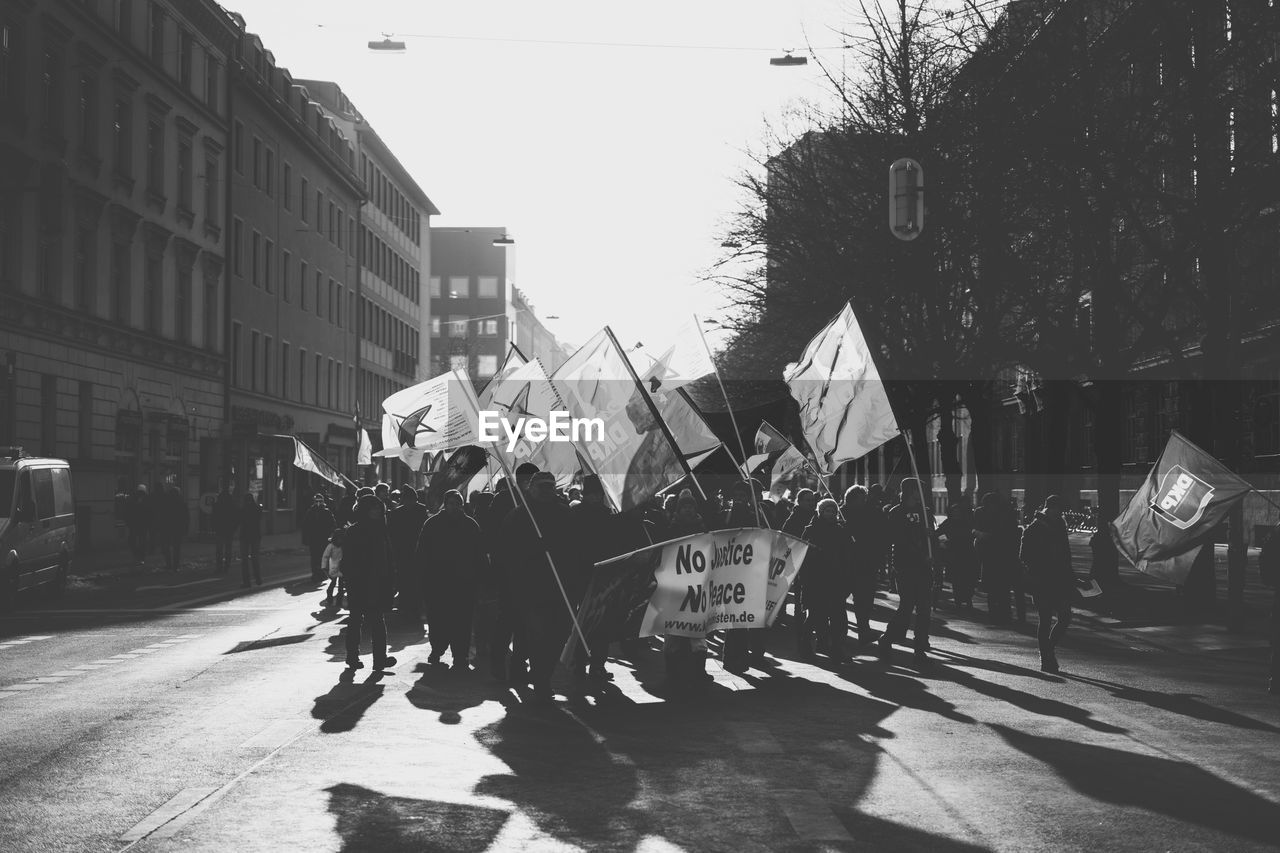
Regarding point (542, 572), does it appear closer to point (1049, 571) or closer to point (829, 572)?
point (829, 572)

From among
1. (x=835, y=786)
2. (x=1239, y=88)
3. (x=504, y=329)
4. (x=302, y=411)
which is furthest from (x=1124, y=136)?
(x=504, y=329)

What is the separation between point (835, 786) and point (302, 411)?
54669 millimetres

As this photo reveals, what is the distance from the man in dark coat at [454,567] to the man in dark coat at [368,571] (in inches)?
14.6

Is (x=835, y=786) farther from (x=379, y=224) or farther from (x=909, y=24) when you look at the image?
(x=379, y=224)

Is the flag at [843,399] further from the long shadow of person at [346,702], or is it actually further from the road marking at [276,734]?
the road marking at [276,734]

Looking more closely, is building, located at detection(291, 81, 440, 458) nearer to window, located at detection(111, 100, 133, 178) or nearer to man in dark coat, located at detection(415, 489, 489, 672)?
window, located at detection(111, 100, 133, 178)

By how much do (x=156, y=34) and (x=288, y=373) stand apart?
17635 millimetres

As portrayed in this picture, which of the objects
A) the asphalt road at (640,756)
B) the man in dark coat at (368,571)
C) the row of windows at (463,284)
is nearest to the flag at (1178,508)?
the asphalt road at (640,756)

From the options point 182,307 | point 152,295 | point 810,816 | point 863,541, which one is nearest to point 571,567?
point 863,541

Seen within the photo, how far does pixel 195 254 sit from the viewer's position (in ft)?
157

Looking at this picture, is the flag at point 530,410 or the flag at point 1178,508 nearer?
the flag at point 530,410

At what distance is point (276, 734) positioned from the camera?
10.4 metres

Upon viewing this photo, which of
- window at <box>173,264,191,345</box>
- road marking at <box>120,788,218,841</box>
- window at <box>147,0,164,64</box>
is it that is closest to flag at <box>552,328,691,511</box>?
road marking at <box>120,788,218,841</box>

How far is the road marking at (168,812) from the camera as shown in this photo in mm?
7211
